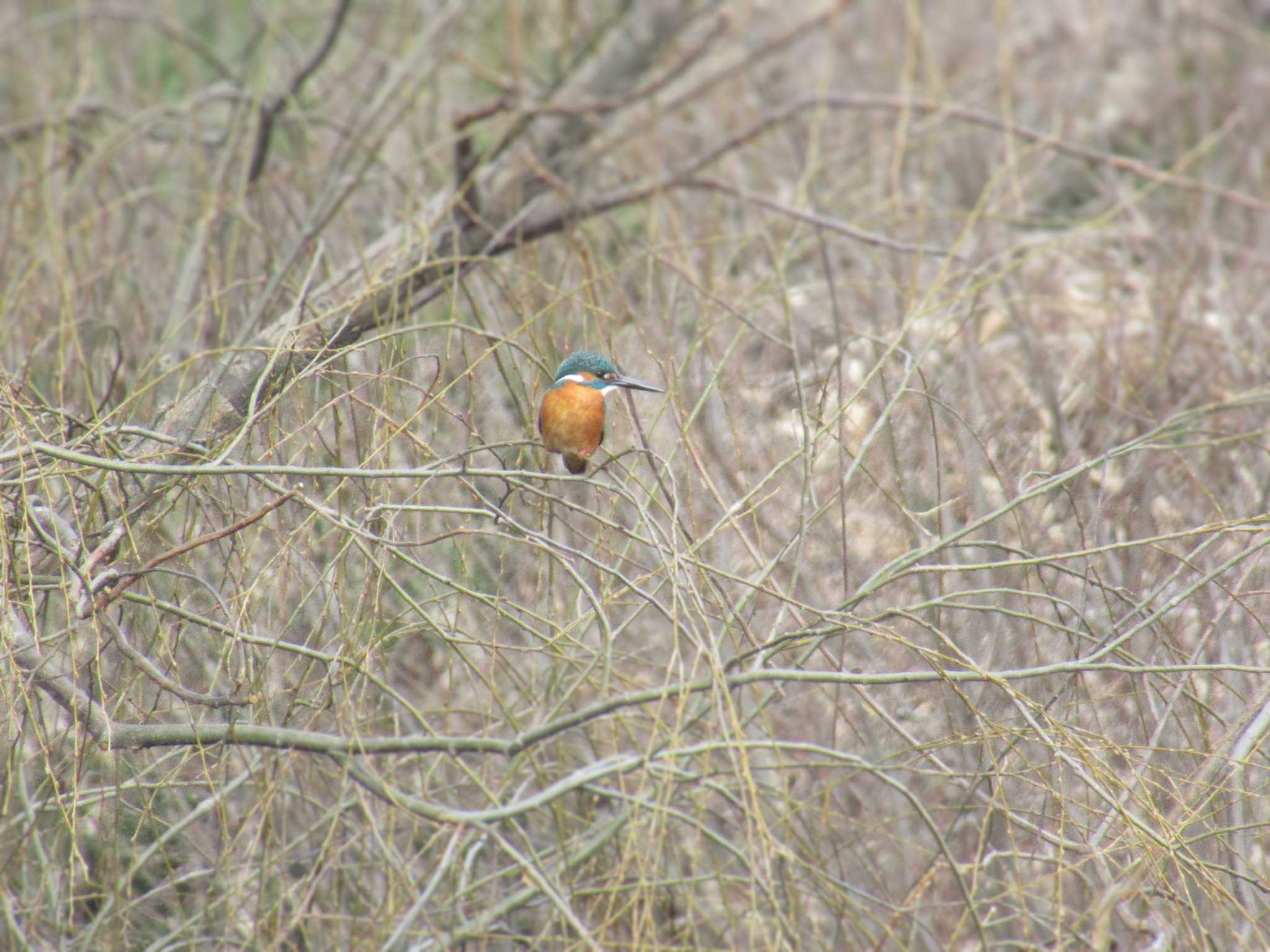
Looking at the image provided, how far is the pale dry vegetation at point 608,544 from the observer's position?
6.89 feet

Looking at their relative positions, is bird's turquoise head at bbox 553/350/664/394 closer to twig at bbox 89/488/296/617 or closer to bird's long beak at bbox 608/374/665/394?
bird's long beak at bbox 608/374/665/394

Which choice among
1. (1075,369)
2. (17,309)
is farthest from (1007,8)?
(17,309)

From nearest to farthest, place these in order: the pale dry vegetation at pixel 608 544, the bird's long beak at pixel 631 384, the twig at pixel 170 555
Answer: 1. the twig at pixel 170 555
2. the pale dry vegetation at pixel 608 544
3. the bird's long beak at pixel 631 384

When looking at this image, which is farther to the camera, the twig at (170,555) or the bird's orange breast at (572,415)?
the bird's orange breast at (572,415)

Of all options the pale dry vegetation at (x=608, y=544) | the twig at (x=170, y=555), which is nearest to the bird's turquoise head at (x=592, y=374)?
the pale dry vegetation at (x=608, y=544)

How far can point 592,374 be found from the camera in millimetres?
2535

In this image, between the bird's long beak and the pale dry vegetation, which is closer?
→ the pale dry vegetation

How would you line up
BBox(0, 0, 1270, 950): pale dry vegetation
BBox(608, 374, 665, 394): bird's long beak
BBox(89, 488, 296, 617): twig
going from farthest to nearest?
BBox(608, 374, 665, 394): bird's long beak → BBox(0, 0, 1270, 950): pale dry vegetation → BBox(89, 488, 296, 617): twig

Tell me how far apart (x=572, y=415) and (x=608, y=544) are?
28cm

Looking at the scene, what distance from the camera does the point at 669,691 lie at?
188 cm

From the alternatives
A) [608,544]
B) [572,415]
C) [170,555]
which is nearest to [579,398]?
[572,415]

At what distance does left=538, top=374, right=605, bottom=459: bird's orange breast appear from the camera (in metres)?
2.54

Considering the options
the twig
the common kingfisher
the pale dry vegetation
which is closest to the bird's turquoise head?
the common kingfisher

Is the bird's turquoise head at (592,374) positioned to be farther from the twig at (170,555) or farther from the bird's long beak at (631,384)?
the twig at (170,555)
